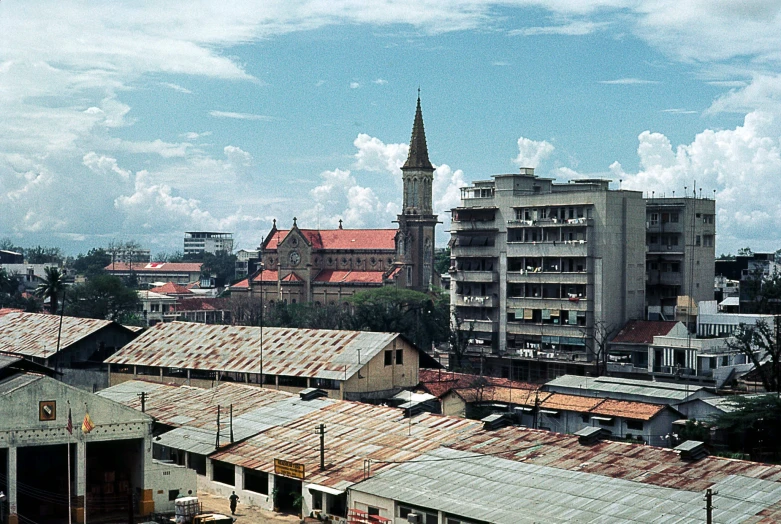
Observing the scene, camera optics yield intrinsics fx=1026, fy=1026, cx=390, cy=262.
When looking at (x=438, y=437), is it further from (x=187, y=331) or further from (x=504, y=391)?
(x=187, y=331)

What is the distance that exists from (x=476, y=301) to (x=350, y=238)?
60214mm

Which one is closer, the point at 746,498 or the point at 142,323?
the point at 746,498

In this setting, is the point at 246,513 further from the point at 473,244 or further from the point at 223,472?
the point at 473,244

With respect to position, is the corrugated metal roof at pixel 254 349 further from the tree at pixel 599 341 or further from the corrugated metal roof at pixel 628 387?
the tree at pixel 599 341

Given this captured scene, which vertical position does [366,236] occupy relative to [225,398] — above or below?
above

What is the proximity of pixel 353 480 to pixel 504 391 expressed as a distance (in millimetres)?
26604

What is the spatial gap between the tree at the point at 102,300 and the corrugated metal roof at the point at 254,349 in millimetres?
48554

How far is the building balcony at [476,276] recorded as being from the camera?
3787 inches

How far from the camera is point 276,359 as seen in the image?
238ft

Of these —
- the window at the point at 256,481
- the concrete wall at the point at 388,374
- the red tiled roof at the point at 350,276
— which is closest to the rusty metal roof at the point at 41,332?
the concrete wall at the point at 388,374

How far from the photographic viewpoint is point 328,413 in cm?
5506

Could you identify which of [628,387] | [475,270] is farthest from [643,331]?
[628,387]

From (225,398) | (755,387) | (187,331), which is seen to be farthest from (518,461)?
(187,331)

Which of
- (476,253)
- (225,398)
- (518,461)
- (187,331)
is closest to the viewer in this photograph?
(518,461)
